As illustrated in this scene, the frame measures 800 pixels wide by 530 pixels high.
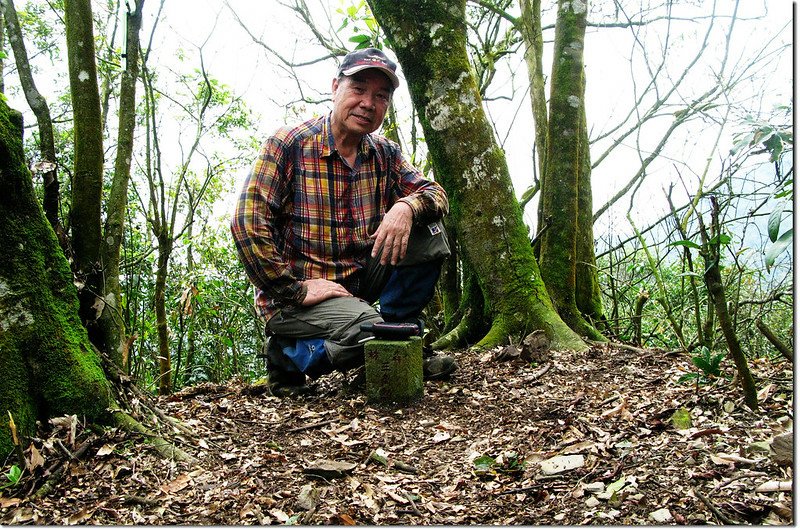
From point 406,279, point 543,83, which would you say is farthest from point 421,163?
point 406,279

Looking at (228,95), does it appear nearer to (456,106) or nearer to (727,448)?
(456,106)

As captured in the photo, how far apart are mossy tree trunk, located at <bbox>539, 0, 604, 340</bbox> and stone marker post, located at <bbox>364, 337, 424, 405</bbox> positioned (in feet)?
5.99

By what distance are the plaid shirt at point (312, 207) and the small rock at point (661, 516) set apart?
197 cm

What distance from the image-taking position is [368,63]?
316 centimetres

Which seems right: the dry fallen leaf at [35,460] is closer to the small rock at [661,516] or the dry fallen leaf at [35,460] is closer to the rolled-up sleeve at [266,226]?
the rolled-up sleeve at [266,226]

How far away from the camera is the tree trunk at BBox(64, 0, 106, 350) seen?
2.70 metres

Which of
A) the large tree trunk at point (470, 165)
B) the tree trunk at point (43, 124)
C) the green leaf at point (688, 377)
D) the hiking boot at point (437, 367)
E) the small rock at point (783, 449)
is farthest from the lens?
the large tree trunk at point (470, 165)

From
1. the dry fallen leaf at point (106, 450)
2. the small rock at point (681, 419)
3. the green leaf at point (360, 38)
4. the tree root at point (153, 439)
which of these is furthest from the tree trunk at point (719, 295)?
the green leaf at point (360, 38)

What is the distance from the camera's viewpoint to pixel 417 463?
236cm

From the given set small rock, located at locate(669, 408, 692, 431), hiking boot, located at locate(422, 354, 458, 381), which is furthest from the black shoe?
small rock, located at locate(669, 408, 692, 431)

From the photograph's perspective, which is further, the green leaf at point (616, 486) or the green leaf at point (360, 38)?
the green leaf at point (360, 38)

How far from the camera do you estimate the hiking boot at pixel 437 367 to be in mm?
3379

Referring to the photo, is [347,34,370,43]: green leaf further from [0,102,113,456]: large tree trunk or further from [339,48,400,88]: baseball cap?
[0,102,113,456]: large tree trunk

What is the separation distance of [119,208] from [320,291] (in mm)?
1308
